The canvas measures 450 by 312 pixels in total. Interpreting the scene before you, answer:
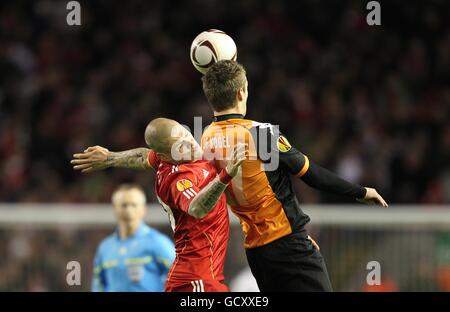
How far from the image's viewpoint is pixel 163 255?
28.4 ft

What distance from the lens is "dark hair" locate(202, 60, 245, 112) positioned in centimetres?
596

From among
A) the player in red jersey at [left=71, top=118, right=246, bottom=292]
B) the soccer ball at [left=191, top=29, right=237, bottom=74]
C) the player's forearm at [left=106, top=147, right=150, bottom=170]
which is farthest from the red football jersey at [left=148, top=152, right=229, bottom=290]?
the soccer ball at [left=191, top=29, right=237, bottom=74]

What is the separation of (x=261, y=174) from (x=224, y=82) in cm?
64

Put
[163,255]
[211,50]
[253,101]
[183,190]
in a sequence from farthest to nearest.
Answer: [253,101] < [163,255] < [211,50] < [183,190]

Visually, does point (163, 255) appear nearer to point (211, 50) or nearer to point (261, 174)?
point (211, 50)

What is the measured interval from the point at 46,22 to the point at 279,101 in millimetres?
4755

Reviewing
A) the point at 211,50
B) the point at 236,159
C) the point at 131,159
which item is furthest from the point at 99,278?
the point at 236,159

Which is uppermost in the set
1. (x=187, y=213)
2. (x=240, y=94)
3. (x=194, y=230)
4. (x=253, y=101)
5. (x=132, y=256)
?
(x=253, y=101)

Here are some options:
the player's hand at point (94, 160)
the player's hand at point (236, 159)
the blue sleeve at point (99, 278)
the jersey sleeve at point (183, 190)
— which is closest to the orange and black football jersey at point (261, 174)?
the jersey sleeve at point (183, 190)

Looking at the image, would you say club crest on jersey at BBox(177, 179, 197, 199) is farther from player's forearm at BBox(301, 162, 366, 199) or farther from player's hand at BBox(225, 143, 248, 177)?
player's forearm at BBox(301, 162, 366, 199)

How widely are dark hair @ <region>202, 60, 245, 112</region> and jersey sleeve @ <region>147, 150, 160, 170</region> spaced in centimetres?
60

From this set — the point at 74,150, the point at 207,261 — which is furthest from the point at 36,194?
the point at 207,261

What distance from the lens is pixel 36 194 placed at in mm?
12914

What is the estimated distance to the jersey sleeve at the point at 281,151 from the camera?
5.83 m
